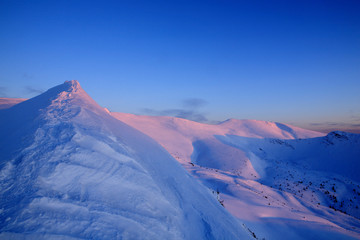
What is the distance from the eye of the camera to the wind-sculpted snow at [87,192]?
175 cm

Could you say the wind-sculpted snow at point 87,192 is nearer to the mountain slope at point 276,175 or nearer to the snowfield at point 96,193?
the snowfield at point 96,193

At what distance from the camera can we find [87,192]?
214 cm

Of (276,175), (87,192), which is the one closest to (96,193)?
(87,192)

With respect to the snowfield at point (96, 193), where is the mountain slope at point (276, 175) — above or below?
below

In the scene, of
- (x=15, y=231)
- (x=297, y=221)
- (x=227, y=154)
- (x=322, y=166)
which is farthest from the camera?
(x=322, y=166)

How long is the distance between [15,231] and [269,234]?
17.2 ft

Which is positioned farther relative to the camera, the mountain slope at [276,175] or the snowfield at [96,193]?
the mountain slope at [276,175]

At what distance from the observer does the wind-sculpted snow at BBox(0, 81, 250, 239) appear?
1.75 metres

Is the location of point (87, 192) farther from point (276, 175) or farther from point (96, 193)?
point (276, 175)

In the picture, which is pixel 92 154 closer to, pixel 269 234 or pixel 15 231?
pixel 15 231

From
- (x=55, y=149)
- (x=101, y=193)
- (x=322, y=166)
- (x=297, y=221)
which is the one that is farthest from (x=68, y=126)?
(x=322, y=166)

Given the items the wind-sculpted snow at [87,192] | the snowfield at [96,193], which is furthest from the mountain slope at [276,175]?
Result: the wind-sculpted snow at [87,192]

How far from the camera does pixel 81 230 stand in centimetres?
174

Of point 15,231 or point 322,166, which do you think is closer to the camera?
point 15,231
